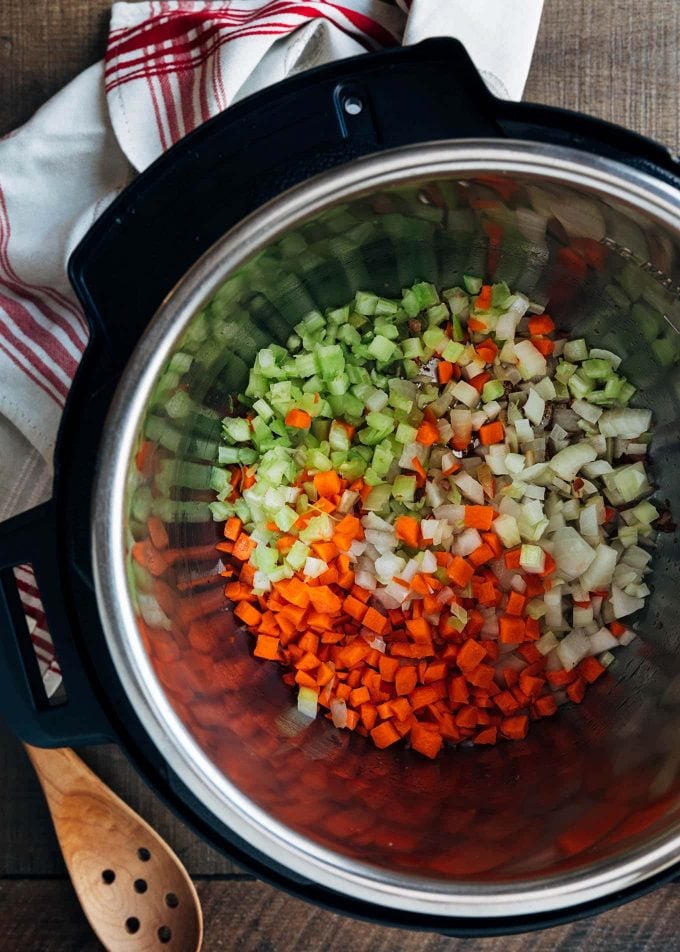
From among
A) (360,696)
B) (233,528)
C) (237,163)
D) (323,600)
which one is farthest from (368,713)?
(237,163)

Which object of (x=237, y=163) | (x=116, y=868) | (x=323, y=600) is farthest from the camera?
(x=116, y=868)

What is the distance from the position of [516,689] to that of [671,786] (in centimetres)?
18

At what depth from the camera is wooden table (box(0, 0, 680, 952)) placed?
3.27ft

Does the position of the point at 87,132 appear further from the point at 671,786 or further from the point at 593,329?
the point at 671,786

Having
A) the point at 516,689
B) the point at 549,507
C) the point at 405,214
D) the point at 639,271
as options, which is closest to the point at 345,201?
the point at 405,214

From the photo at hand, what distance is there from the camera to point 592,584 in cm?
90

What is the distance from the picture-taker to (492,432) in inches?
35.9

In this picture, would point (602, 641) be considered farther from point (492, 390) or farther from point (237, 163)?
point (237, 163)

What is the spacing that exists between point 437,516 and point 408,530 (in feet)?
0.12

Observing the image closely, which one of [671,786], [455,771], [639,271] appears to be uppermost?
[639,271]

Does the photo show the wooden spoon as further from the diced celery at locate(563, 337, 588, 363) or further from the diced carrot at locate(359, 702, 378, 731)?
the diced celery at locate(563, 337, 588, 363)

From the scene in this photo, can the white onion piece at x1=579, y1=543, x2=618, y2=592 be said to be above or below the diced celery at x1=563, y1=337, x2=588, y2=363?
below

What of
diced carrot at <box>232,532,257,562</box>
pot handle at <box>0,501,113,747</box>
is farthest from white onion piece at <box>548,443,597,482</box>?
pot handle at <box>0,501,113,747</box>

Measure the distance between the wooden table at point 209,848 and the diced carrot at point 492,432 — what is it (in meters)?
0.37
